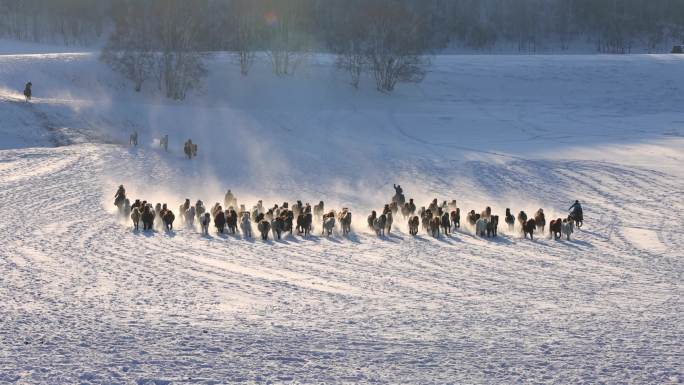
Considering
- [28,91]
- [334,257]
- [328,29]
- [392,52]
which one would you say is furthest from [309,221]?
[328,29]

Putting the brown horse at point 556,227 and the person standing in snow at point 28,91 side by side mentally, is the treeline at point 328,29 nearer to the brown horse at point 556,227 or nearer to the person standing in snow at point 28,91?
the person standing in snow at point 28,91

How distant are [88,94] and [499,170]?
3294cm

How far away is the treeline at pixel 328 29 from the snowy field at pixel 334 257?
22.8ft

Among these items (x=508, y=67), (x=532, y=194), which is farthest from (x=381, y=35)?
(x=532, y=194)

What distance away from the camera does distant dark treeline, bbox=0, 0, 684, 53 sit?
→ 129 meters

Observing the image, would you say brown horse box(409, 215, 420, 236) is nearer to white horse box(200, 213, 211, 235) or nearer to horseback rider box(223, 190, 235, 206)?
white horse box(200, 213, 211, 235)

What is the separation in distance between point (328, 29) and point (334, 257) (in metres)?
116

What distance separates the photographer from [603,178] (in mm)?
37156

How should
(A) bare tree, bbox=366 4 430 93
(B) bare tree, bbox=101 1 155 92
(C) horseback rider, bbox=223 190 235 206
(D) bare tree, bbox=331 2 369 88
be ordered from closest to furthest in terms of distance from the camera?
(C) horseback rider, bbox=223 190 235 206, (B) bare tree, bbox=101 1 155 92, (A) bare tree, bbox=366 4 430 93, (D) bare tree, bbox=331 2 369 88

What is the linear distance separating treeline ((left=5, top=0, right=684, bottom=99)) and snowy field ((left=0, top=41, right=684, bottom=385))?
6.94 metres

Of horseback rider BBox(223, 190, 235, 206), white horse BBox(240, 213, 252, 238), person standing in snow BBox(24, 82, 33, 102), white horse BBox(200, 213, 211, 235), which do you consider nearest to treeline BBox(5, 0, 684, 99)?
person standing in snow BBox(24, 82, 33, 102)

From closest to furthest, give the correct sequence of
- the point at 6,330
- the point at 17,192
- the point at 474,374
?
the point at 474,374 < the point at 6,330 < the point at 17,192

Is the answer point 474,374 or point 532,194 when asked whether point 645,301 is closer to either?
point 474,374

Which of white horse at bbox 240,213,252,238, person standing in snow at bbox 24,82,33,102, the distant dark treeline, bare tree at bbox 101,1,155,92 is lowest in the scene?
white horse at bbox 240,213,252,238
